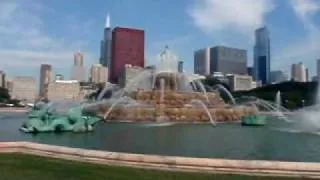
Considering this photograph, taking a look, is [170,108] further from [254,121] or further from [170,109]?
[254,121]

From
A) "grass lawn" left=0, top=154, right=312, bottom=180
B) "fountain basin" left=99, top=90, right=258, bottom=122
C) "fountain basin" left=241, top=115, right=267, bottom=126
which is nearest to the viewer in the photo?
"grass lawn" left=0, top=154, right=312, bottom=180

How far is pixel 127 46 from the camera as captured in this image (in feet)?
487

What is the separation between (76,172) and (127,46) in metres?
139

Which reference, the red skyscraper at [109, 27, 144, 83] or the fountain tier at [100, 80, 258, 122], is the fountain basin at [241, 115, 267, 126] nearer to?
the fountain tier at [100, 80, 258, 122]

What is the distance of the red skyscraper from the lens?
487 ft

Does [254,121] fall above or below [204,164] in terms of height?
below

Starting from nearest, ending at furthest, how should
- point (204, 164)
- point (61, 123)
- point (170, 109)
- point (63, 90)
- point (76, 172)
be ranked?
point (76, 172)
point (204, 164)
point (61, 123)
point (170, 109)
point (63, 90)

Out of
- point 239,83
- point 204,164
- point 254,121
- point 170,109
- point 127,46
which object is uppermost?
point 127,46

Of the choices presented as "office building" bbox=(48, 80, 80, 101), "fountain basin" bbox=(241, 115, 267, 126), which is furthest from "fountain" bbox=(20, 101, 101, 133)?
"office building" bbox=(48, 80, 80, 101)

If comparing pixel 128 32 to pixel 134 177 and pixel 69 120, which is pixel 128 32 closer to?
pixel 69 120

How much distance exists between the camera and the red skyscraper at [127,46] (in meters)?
148

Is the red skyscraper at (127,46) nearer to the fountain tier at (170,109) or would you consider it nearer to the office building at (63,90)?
the office building at (63,90)

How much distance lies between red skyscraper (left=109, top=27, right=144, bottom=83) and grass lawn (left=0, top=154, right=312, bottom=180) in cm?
13588

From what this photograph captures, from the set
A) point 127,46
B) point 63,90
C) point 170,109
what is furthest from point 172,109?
point 63,90
